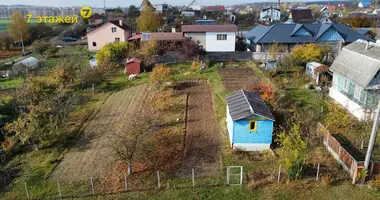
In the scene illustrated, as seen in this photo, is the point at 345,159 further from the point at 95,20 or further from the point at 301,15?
the point at 95,20

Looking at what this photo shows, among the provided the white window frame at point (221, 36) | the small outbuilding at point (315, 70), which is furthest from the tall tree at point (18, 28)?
the small outbuilding at point (315, 70)

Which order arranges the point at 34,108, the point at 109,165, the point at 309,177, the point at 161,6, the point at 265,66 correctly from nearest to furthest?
the point at 309,177 < the point at 109,165 < the point at 34,108 < the point at 265,66 < the point at 161,6

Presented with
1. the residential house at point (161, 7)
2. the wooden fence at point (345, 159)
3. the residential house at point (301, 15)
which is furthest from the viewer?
the residential house at point (161, 7)

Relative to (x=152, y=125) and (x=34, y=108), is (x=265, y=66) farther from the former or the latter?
(x=34, y=108)

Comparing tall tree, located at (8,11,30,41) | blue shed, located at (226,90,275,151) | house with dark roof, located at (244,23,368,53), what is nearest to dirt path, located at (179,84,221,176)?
blue shed, located at (226,90,275,151)

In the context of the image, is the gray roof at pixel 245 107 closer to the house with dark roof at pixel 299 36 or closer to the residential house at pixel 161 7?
the house with dark roof at pixel 299 36

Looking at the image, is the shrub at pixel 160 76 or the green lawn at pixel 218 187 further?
the shrub at pixel 160 76

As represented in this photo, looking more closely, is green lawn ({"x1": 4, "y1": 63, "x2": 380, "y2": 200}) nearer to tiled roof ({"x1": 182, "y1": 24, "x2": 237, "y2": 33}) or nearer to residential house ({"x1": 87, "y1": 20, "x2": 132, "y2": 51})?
tiled roof ({"x1": 182, "y1": 24, "x2": 237, "y2": 33})

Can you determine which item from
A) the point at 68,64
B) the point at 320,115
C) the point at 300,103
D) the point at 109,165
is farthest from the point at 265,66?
the point at 109,165
